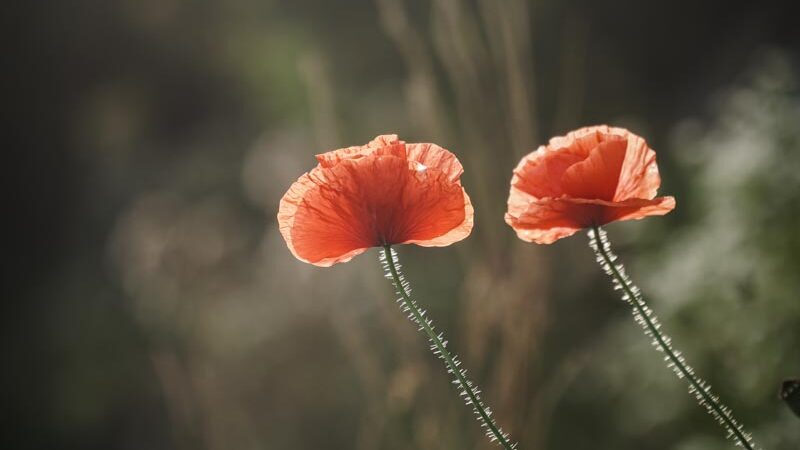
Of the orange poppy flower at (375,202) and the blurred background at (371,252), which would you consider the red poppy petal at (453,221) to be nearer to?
the orange poppy flower at (375,202)

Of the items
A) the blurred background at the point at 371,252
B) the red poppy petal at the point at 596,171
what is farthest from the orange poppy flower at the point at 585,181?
the blurred background at the point at 371,252

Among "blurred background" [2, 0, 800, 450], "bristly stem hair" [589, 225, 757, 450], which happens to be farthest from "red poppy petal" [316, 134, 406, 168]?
"blurred background" [2, 0, 800, 450]

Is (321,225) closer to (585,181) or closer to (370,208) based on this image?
(370,208)

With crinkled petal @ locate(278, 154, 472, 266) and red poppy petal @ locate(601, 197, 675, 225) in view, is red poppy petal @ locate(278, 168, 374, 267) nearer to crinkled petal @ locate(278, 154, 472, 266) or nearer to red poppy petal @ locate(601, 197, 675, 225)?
crinkled petal @ locate(278, 154, 472, 266)

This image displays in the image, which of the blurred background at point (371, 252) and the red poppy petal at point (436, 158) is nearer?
the red poppy petal at point (436, 158)

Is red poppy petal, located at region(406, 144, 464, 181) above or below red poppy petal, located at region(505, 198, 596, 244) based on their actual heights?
above

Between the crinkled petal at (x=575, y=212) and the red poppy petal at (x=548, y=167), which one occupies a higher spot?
the red poppy petal at (x=548, y=167)

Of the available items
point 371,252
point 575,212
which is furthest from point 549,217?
point 371,252

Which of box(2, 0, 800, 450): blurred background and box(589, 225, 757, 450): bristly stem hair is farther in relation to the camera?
box(2, 0, 800, 450): blurred background
